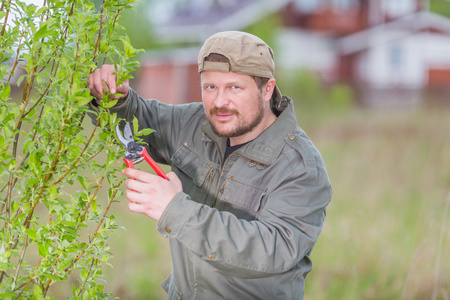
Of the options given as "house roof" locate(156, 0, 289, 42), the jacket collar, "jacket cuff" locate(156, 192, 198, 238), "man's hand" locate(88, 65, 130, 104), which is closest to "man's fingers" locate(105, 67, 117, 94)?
"man's hand" locate(88, 65, 130, 104)

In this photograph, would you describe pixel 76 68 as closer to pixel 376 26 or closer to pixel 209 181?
pixel 209 181

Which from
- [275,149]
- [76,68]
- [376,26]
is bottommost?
[275,149]

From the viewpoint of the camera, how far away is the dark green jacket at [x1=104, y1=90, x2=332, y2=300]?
2088mm

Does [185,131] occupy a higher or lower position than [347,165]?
higher

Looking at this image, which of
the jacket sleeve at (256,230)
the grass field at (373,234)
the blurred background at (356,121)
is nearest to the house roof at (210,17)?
the blurred background at (356,121)

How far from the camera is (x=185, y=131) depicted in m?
2.84

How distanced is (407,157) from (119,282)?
742 centimetres

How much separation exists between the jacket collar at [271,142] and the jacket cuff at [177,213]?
1.74 ft

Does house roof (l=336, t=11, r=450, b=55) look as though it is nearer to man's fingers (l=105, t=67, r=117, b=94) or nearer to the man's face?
the man's face

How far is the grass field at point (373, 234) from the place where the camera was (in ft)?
17.6

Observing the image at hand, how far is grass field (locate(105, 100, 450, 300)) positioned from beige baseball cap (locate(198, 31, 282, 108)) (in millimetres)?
1846

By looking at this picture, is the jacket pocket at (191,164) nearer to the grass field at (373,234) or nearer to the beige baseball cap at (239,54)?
the beige baseball cap at (239,54)

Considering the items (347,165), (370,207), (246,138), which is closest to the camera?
(246,138)

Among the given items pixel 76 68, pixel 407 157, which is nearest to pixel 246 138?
pixel 76 68
